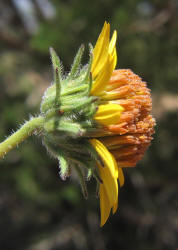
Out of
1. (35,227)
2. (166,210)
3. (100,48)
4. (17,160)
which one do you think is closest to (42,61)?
(17,160)

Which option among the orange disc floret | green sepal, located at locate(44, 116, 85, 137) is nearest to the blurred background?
the orange disc floret

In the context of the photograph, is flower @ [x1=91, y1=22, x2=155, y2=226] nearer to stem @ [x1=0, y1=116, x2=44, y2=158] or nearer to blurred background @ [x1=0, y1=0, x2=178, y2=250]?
stem @ [x1=0, y1=116, x2=44, y2=158]

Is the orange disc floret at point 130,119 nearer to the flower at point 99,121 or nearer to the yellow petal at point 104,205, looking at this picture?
the flower at point 99,121

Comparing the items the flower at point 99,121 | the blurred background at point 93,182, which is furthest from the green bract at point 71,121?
the blurred background at point 93,182

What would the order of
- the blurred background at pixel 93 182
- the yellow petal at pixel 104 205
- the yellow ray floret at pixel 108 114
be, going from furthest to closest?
the blurred background at pixel 93 182
the yellow petal at pixel 104 205
the yellow ray floret at pixel 108 114

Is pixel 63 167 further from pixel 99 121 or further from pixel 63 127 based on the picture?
pixel 99 121

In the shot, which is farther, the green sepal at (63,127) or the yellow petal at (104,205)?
the yellow petal at (104,205)

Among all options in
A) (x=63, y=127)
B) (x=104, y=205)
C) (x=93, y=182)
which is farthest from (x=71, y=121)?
(x=93, y=182)
